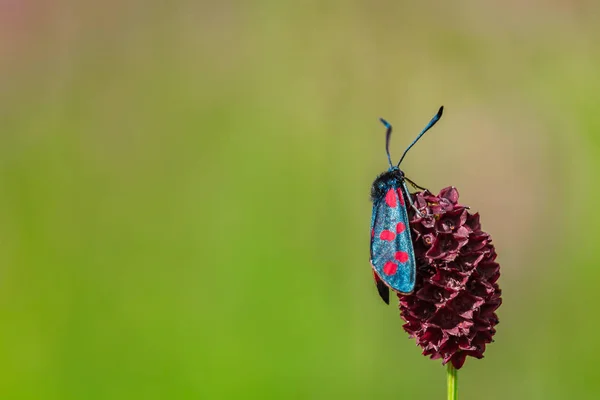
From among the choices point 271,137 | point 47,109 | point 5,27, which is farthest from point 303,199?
point 5,27

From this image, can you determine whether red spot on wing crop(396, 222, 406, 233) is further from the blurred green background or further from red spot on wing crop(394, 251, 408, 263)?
the blurred green background

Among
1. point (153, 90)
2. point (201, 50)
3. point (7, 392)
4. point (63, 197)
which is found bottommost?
point (7, 392)

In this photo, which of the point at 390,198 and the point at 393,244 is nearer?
the point at 393,244

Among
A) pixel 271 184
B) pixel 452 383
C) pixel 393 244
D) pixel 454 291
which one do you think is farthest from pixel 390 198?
pixel 271 184

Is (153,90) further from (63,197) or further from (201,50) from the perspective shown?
(63,197)

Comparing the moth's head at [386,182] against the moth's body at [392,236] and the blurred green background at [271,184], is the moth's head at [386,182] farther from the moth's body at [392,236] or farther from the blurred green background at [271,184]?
the blurred green background at [271,184]

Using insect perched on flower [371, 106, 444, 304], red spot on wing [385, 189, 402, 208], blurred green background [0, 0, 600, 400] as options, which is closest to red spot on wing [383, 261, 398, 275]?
insect perched on flower [371, 106, 444, 304]

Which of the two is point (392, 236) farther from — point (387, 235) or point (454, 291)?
point (454, 291)
